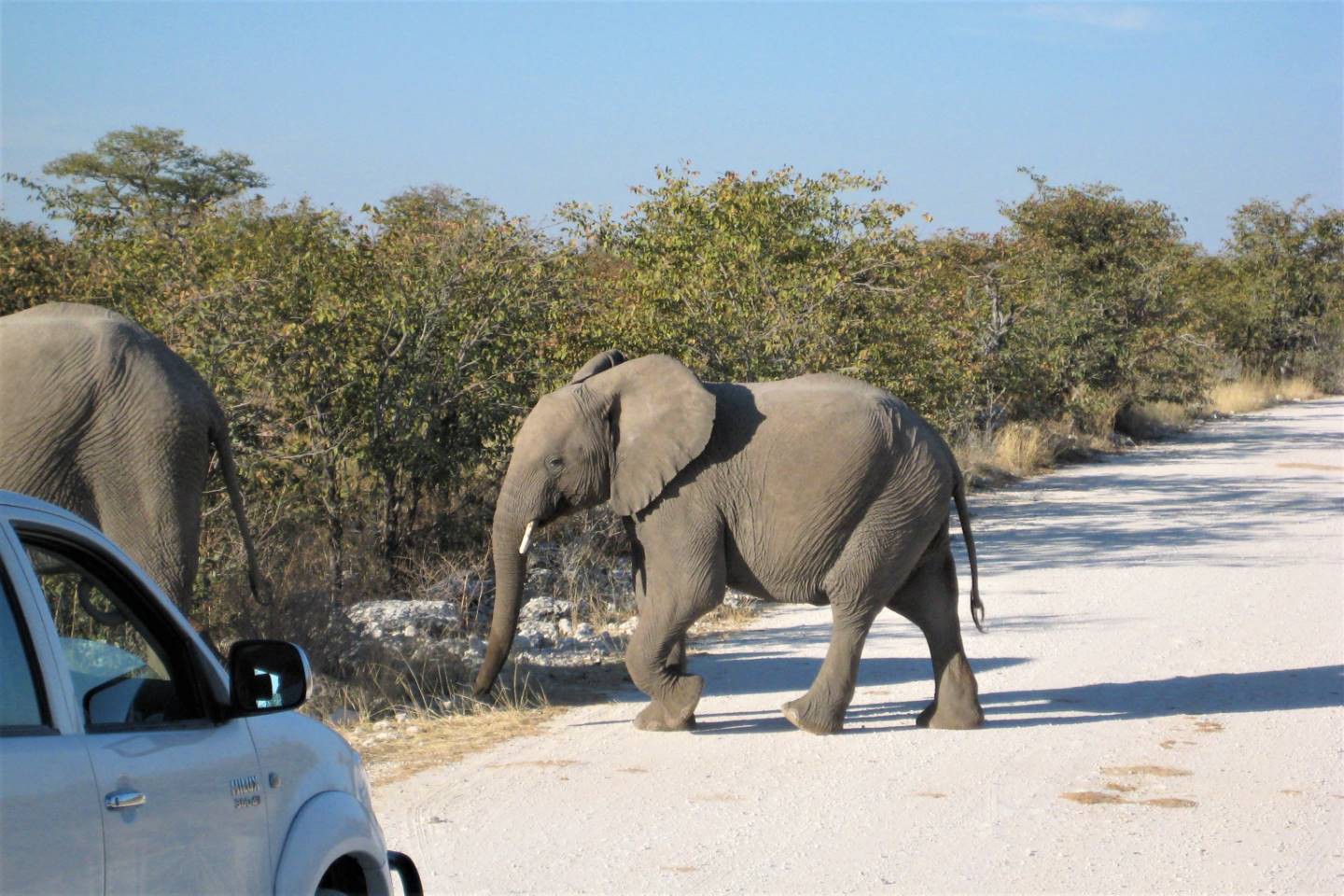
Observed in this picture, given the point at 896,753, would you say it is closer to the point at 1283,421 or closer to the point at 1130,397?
the point at 1130,397

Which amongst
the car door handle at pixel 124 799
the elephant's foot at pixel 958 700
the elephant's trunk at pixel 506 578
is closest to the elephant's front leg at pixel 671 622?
the elephant's trunk at pixel 506 578

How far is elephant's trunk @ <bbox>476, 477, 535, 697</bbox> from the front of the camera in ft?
28.2

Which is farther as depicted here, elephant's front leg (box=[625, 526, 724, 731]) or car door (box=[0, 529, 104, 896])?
elephant's front leg (box=[625, 526, 724, 731])

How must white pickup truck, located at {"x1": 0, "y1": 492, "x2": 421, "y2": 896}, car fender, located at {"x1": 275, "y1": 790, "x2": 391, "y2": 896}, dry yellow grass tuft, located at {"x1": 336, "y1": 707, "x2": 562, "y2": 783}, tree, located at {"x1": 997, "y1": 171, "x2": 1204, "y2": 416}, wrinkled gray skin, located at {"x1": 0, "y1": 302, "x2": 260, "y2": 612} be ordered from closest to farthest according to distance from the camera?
white pickup truck, located at {"x1": 0, "y1": 492, "x2": 421, "y2": 896}
car fender, located at {"x1": 275, "y1": 790, "x2": 391, "y2": 896}
wrinkled gray skin, located at {"x1": 0, "y1": 302, "x2": 260, "y2": 612}
dry yellow grass tuft, located at {"x1": 336, "y1": 707, "x2": 562, "y2": 783}
tree, located at {"x1": 997, "y1": 171, "x2": 1204, "y2": 416}

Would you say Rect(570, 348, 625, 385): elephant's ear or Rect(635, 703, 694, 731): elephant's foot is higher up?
Rect(570, 348, 625, 385): elephant's ear

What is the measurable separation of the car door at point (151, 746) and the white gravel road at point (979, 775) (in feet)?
8.53

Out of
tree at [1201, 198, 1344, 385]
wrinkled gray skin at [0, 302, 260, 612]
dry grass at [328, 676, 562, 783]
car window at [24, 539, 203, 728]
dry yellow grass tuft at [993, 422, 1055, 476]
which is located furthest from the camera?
tree at [1201, 198, 1344, 385]

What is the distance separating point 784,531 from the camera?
8.41 m

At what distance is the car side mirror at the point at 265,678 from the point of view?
11.5ft

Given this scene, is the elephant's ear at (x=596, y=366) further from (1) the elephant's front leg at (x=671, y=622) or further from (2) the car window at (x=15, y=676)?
(2) the car window at (x=15, y=676)

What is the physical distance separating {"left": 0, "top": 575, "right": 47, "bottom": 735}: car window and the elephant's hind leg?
6259mm

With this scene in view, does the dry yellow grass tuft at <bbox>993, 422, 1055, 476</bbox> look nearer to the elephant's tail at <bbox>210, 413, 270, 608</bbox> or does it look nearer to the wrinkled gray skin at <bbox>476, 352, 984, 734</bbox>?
the wrinkled gray skin at <bbox>476, 352, 984, 734</bbox>

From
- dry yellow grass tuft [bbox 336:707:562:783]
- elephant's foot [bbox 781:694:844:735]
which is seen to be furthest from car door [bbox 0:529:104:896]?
elephant's foot [bbox 781:694:844:735]

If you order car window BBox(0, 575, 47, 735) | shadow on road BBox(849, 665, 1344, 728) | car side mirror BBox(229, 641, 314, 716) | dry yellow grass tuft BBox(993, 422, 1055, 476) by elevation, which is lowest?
dry yellow grass tuft BBox(993, 422, 1055, 476)
